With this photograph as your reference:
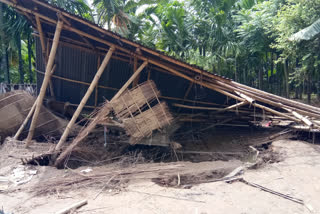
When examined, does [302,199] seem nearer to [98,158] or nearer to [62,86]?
[98,158]

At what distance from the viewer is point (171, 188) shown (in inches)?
179

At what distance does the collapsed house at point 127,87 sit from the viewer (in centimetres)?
609

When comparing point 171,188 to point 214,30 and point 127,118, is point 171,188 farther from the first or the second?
point 214,30

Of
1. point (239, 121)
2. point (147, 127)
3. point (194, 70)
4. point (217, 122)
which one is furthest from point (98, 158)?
point (239, 121)

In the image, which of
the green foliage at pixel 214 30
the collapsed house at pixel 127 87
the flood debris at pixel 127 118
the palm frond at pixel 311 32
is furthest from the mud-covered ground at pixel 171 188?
the green foliage at pixel 214 30

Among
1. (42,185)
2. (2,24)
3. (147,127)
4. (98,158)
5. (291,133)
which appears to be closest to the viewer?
(42,185)

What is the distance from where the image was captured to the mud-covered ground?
374cm

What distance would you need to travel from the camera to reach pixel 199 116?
8773mm

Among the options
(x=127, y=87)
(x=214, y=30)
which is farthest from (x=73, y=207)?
(x=214, y=30)

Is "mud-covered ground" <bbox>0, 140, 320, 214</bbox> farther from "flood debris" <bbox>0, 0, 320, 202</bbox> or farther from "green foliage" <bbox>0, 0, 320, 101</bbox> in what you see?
"green foliage" <bbox>0, 0, 320, 101</bbox>

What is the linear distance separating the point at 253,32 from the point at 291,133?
7287 mm

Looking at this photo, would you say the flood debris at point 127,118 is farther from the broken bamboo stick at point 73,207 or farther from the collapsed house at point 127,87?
the broken bamboo stick at point 73,207

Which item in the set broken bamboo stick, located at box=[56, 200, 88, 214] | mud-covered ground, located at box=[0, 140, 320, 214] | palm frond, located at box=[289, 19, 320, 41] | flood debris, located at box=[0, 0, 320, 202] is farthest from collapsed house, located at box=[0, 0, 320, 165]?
palm frond, located at box=[289, 19, 320, 41]

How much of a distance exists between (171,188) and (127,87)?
340 centimetres
